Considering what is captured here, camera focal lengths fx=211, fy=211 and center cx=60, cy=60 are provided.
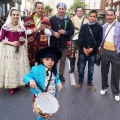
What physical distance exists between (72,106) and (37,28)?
5.74 feet

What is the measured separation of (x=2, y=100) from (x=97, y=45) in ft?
7.46

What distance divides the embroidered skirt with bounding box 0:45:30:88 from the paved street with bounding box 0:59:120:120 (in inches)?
10.8

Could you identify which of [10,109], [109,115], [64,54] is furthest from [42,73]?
[64,54]

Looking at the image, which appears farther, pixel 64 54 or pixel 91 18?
pixel 64 54

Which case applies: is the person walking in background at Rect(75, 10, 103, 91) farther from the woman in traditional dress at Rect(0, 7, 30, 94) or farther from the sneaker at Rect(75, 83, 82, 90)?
the woman in traditional dress at Rect(0, 7, 30, 94)

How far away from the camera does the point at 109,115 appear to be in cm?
373

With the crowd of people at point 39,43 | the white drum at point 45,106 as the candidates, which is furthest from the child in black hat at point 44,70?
the crowd of people at point 39,43

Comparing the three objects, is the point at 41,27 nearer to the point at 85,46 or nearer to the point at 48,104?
the point at 85,46

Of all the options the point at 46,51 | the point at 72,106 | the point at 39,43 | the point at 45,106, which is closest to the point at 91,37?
the point at 39,43

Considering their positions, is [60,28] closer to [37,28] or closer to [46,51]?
[37,28]

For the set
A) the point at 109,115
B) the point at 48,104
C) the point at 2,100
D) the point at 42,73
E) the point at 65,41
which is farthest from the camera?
the point at 65,41

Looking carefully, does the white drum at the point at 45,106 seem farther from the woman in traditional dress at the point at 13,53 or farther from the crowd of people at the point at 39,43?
the woman in traditional dress at the point at 13,53

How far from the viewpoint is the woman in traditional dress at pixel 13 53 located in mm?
4246

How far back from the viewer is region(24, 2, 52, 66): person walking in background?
443 cm
